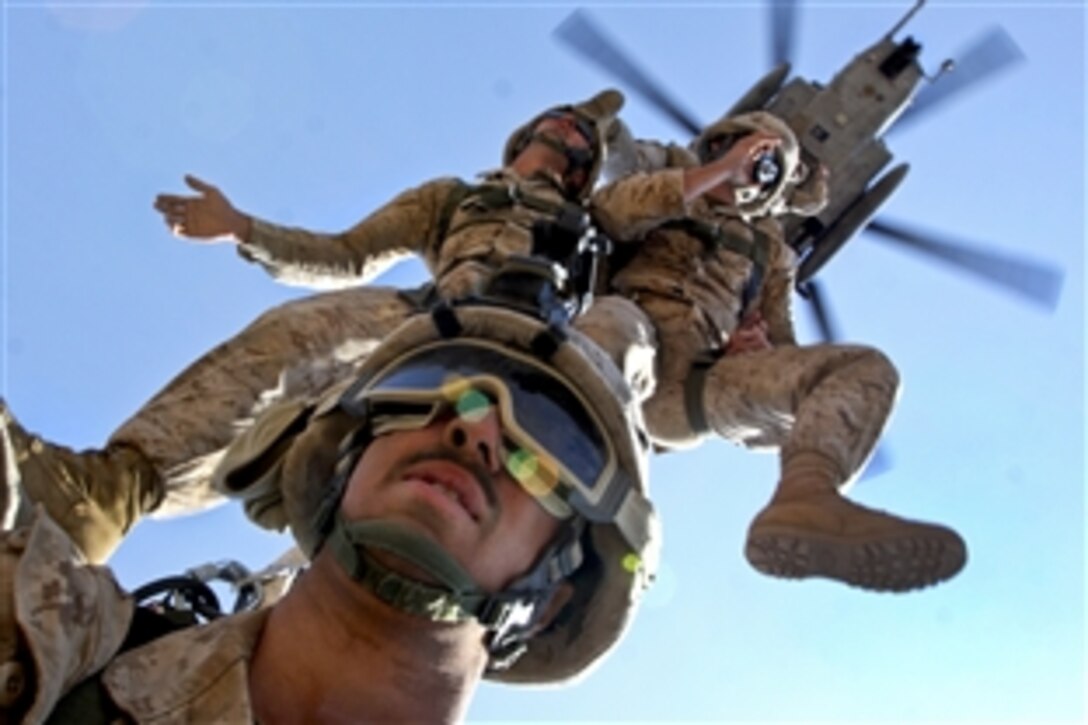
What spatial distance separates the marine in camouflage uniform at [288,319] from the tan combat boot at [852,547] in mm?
1405

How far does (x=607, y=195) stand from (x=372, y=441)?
286 cm

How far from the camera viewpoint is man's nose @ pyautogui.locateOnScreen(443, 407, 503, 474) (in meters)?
3.25

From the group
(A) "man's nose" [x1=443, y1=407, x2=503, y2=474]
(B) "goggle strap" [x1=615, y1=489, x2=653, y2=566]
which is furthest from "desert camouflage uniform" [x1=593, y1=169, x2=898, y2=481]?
(A) "man's nose" [x1=443, y1=407, x2=503, y2=474]

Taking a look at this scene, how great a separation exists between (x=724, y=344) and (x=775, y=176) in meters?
0.82

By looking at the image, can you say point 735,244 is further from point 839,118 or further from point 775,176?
point 839,118

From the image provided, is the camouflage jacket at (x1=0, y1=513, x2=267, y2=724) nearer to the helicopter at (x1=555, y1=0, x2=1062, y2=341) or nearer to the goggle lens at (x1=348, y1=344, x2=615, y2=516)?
the goggle lens at (x1=348, y1=344, x2=615, y2=516)

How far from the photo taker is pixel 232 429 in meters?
4.41

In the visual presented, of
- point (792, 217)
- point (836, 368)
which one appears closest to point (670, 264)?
point (836, 368)

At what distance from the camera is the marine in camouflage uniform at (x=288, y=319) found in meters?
3.89

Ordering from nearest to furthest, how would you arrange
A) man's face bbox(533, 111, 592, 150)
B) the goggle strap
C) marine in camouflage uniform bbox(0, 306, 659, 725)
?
marine in camouflage uniform bbox(0, 306, 659, 725) < the goggle strap < man's face bbox(533, 111, 592, 150)

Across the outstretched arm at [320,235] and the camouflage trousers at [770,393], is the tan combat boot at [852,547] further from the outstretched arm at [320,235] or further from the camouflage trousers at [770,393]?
the outstretched arm at [320,235]

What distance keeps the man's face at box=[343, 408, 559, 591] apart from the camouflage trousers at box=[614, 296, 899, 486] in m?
1.27

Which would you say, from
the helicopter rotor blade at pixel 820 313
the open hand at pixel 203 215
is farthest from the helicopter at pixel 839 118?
the open hand at pixel 203 215

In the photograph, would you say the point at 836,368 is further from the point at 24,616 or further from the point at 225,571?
the point at 24,616
